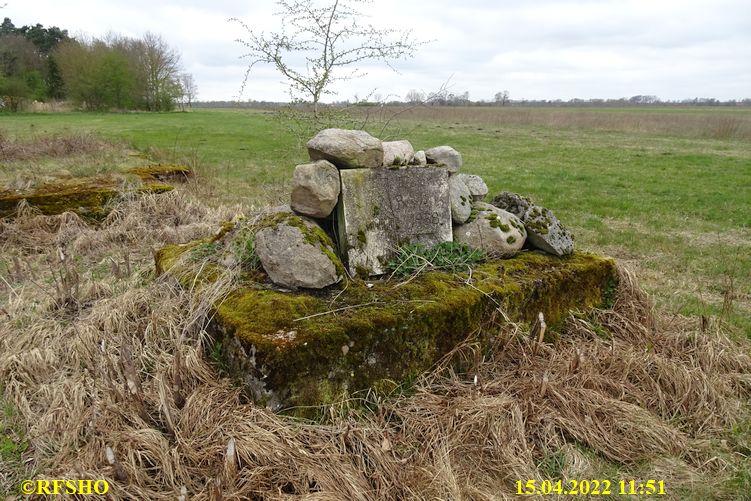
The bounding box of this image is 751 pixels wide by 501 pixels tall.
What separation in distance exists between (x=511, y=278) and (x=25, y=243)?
5819mm

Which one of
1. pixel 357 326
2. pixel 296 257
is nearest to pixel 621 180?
pixel 296 257

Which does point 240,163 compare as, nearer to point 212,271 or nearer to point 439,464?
point 212,271

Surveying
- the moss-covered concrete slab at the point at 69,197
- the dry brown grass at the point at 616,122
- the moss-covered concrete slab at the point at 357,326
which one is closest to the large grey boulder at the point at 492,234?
the moss-covered concrete slab at the point at 357,326

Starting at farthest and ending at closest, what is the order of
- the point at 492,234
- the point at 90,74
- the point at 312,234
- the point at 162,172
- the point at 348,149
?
1. the point at 90,74
2. the point at 162,172
3. the point at 492,234
4. the point at 348,149
5. the point at 312,234

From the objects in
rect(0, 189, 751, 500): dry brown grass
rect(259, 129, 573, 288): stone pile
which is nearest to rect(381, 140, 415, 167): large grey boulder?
rect(259, 129, 573, 288): stone pile

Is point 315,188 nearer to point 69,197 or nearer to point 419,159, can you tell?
point 419,159

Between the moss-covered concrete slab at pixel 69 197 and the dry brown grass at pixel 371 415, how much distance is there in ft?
10.9

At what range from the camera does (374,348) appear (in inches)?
112

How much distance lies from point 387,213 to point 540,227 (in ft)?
4.63

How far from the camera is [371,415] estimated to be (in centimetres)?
277

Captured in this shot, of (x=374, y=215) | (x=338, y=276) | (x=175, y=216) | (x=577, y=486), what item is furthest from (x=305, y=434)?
(x=175, y=216)

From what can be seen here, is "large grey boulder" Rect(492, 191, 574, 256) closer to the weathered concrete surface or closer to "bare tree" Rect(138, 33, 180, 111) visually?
the weathered concrete surface

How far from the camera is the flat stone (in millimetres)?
3529

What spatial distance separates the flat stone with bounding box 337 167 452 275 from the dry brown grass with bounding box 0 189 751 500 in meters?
0.94
